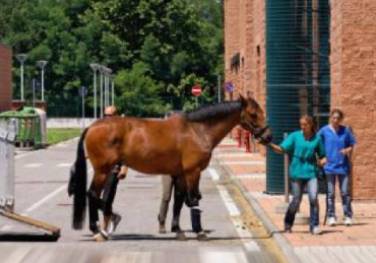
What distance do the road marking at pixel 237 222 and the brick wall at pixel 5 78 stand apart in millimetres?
59004

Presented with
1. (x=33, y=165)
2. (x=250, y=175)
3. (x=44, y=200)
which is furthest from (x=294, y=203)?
(x=33, y=165)

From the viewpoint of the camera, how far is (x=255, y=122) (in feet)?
51.5

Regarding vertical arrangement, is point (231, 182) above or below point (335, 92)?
below

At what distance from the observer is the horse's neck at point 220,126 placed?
15797 mm

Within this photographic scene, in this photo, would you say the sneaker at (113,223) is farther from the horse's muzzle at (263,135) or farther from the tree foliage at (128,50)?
the tree foliage at (128,50)

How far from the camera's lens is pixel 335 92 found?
2239 cm

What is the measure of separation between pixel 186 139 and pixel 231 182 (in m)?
13.6

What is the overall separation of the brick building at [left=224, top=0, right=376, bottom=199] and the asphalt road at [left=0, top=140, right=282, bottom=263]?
247cm

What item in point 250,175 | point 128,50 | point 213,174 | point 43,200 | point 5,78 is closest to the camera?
point 43,200

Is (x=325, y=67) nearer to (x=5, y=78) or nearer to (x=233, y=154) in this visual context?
(x=233, y=154)

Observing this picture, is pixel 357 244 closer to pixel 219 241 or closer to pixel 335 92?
pixel 219 241

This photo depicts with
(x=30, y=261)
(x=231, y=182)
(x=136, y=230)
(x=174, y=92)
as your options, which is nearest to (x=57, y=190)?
(x=231, y=182)

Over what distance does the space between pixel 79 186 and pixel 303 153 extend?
309 cm

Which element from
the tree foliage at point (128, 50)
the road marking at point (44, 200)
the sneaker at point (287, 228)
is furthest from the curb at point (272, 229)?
the tree foliage at point (128, 50)
